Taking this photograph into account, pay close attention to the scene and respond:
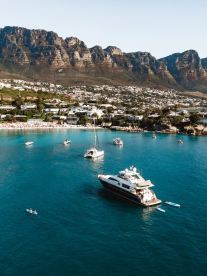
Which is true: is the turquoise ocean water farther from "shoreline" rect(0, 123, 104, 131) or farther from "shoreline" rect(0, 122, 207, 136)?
"shoreline" rect(0, 123, 104, 131)

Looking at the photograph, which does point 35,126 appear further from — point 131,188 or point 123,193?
point 131,188

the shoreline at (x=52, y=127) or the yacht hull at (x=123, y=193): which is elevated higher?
the shoreline at (x=52, y=127)

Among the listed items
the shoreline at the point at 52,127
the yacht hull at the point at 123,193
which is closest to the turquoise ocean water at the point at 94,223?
the yacht hull at the point at 123,193

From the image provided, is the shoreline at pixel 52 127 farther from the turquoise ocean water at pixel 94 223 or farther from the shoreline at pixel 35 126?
the turquoise ocean water at pixel 94 223

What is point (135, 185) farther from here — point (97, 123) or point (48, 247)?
point (97, 123)

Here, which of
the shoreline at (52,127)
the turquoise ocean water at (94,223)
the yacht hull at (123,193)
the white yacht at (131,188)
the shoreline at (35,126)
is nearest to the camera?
the turquoise ocean water at (94,223)

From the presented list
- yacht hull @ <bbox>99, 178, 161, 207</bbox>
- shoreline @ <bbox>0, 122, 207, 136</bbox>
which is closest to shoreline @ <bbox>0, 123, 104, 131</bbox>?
shoreline @ <bbox>0, 122, 207, 136</bbox>

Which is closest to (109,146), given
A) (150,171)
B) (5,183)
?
(150,171)
